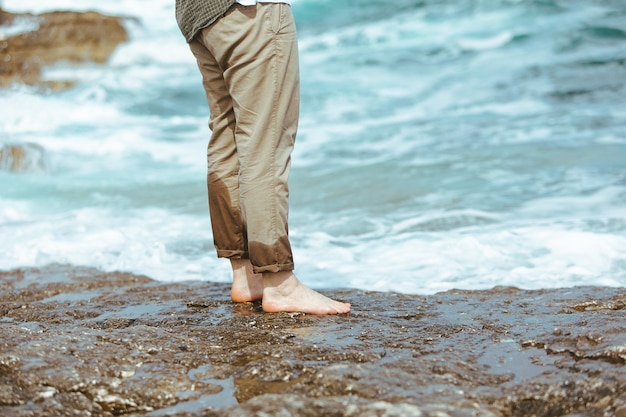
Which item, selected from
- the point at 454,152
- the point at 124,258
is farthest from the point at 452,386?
the point at 454,152

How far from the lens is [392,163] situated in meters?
7.95

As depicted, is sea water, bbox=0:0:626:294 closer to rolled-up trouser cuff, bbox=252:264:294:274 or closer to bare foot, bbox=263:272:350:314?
bare foot, bbox=263:272:350:314

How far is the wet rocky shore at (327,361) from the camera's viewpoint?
84.8 inches

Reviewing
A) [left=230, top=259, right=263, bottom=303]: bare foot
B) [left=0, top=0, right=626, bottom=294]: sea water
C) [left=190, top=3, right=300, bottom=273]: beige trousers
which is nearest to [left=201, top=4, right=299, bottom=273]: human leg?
[left=190, top=3, right=300, bottom=273]: beige trousers

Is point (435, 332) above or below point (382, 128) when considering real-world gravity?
above

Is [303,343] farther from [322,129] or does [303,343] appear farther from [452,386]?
[322,129]

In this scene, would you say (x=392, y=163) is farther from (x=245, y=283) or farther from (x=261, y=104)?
(x=261, y=104)

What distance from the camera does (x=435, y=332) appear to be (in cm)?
287

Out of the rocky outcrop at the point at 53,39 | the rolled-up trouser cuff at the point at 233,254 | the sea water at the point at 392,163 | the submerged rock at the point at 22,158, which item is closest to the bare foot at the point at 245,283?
the rolled-up trouser cuff at the point at 233,254

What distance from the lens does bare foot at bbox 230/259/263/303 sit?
343 cm

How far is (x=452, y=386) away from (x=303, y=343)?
601 millimetres

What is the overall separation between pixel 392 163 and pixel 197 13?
5086 mm

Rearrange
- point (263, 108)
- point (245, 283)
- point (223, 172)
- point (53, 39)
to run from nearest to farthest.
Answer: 1. point (263, 108)
2. point (223, 172)
3. point (245, 283)
4. point (53, 39)

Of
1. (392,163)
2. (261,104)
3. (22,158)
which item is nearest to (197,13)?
(261,104)
